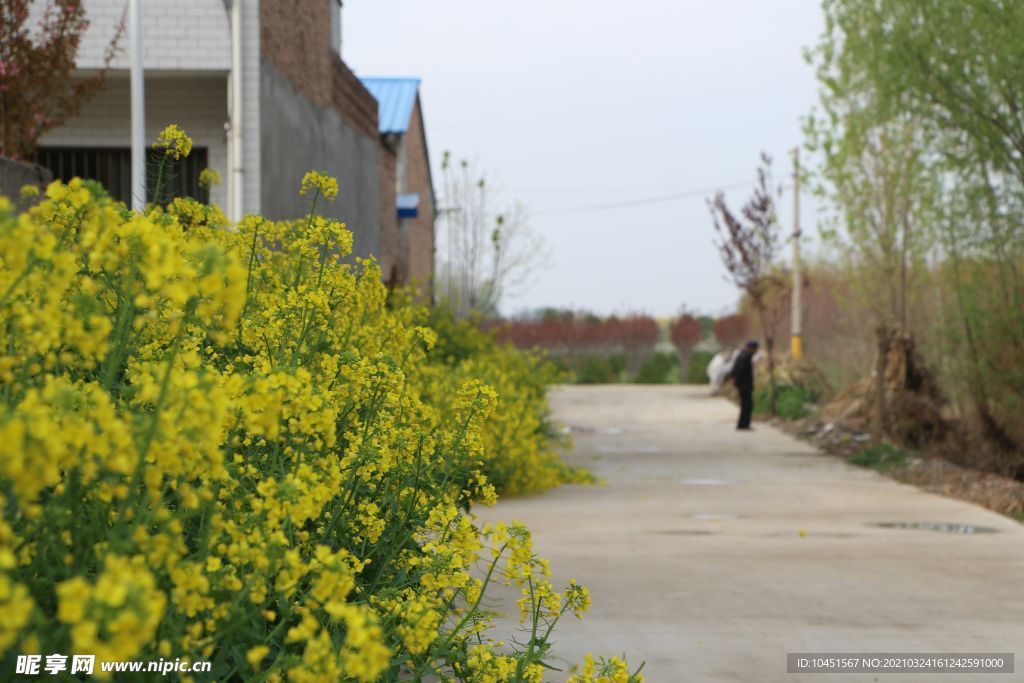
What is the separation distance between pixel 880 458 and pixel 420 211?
56.8 ft

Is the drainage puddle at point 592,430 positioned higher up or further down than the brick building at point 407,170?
further down

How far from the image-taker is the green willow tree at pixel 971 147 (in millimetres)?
12734

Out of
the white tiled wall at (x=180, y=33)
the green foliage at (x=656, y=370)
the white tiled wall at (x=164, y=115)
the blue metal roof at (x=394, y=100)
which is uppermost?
the blue metal roof at (x=394, y=100)

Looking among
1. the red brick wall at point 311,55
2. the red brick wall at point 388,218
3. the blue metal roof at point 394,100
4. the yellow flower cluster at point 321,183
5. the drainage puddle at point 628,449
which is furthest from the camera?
the blue metal roof at point 394,100

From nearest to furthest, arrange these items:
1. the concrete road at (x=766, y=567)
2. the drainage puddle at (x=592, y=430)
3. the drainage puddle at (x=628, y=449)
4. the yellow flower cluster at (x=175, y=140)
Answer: the yellow flower cluster at (x=175, y=140), the concrete road at (x=766, y=567), the drainage puddle at (x=628, y=449), the drainage puddle at (x=592, y=430)

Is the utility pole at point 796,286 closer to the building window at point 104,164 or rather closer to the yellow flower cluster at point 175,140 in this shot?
the building window at point 104,164

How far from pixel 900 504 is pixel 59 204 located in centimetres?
904

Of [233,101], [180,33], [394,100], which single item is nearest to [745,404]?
[233,101]

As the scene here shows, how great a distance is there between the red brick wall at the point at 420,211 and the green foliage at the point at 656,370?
7676 mm

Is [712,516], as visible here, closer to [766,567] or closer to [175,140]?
[766,567]

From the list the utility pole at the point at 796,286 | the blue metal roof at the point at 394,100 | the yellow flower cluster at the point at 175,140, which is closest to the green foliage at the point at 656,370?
the utility pole at the point at 796,286

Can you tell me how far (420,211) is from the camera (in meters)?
30.0

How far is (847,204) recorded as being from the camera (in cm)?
1986

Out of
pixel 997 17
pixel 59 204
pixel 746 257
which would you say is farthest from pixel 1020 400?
pixel 59 204
